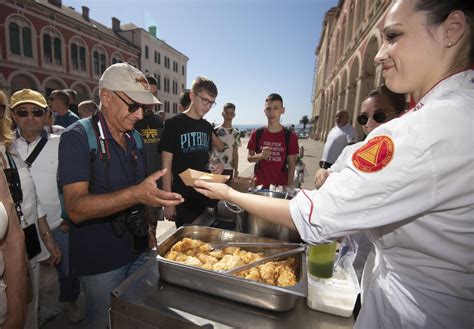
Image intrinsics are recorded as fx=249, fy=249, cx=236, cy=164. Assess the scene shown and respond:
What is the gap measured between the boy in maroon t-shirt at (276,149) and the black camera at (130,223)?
7.68 feet

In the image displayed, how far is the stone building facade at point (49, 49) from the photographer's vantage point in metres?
18.2

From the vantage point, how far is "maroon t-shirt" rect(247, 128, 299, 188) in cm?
407

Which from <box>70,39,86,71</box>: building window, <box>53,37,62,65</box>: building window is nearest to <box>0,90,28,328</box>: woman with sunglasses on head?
<box>53,37,62,65</box>: building window

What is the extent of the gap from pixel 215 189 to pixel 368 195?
0.84m

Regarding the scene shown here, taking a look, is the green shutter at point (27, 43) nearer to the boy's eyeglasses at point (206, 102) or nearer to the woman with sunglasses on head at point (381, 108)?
the boy's eyeglasses at point (206, 102)

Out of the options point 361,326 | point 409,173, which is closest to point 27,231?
point 361,326

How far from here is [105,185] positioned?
5.92ft

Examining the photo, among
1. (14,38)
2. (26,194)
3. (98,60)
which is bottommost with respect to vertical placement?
(26,194)

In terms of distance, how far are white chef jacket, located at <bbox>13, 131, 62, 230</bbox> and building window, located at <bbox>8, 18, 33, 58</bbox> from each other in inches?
900

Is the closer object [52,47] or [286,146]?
[286,146]

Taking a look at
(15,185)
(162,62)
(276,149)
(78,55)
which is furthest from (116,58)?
(15,185)

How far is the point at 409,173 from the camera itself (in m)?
0.79

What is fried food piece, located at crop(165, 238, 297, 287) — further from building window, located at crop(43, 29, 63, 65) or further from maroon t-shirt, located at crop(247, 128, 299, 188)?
building window, located at crop(43, 29, 63, 65)

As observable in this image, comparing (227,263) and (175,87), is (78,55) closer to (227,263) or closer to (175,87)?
(175,87)
